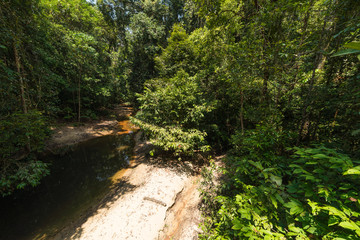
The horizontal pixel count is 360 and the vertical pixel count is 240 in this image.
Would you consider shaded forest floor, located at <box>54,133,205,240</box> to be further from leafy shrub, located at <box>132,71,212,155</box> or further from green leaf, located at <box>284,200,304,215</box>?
green leaf, located at <box>284,200,304,215</box>

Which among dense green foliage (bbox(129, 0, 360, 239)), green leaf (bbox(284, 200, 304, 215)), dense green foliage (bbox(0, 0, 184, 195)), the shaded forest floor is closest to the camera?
green leaf (bbox(284, 200, 304, 215))

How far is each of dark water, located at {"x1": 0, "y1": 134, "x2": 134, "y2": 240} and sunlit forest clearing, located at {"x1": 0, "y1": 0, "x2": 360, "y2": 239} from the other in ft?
0.17

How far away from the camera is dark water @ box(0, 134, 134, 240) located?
15.1ft

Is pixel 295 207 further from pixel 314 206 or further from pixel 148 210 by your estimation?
pixel 148 210

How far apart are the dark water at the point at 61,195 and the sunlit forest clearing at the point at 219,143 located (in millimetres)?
52

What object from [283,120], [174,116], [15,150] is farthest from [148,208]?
[283,120]

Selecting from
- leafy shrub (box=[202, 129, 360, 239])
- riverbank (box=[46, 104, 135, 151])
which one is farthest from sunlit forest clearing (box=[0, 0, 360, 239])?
riverbank (box=[46, 104, 135, 151])

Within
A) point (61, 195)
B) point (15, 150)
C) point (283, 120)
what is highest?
point (283, 120)

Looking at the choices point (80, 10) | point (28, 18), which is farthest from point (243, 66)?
point (80, 10)

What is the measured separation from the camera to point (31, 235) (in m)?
4.34

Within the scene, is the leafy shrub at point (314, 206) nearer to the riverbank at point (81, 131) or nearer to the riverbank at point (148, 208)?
the riverbank at point (148, 208)

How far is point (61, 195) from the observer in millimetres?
5898

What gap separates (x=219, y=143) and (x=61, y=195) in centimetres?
819

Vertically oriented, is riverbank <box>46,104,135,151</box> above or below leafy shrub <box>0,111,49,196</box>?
below
